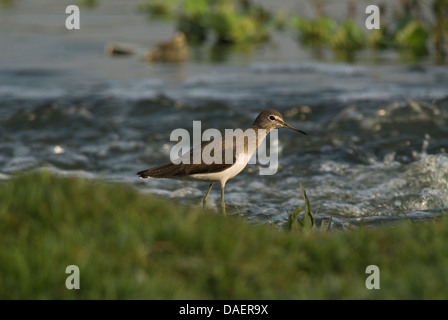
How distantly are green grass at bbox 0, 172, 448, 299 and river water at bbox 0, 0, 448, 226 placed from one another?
9.23ft

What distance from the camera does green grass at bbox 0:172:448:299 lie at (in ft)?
16.2

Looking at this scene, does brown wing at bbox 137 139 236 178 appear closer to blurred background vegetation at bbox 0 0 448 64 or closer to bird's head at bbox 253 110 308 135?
bird's head at bbox 253 110 308 135

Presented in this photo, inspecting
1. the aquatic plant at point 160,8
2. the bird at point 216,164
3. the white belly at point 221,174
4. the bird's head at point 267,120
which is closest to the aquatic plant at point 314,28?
the aquatic plant at point 160,8

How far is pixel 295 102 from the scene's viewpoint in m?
15.4

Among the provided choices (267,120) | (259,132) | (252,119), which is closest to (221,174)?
(259,132)

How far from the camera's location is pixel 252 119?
47.7 feet

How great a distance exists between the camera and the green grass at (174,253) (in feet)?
16.2

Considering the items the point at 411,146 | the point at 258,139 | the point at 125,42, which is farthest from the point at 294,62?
the point at 258,139

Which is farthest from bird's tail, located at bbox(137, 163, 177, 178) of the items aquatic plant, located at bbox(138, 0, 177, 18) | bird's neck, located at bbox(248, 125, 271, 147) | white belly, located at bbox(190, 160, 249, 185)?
aquatic plant, located at bbox(138, 0, 177, 18)

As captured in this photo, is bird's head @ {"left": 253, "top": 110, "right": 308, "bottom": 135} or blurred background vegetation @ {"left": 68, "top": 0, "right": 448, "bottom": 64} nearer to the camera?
bird's head @ {"left": 253, "top": 110, "right": 308, "bottom": 135}

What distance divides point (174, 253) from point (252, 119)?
369 inches

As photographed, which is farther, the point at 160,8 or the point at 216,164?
the point at 160,8

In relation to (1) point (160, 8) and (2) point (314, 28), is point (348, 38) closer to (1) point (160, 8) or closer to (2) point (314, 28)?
(2) point (314, 28)

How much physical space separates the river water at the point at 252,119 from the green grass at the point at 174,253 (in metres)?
2.81
